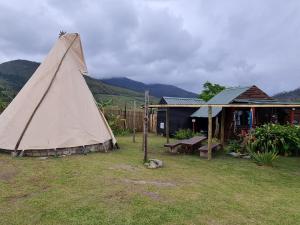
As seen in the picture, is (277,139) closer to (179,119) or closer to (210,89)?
(179,119)

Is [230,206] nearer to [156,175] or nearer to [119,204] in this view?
[119,204]

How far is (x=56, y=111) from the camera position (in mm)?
12414

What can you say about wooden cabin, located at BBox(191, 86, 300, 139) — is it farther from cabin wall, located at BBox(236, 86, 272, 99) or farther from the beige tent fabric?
the beige tent fabric

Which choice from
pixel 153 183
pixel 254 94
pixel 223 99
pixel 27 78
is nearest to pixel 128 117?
pixel 223 99

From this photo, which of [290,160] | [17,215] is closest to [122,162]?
[17,215]

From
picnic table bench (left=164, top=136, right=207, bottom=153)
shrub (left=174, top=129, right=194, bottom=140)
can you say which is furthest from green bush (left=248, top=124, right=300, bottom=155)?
shrub (left=174, top=129, right=194, bottom=140)

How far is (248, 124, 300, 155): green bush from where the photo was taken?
43.8 ft

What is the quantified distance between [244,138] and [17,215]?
10.5 m

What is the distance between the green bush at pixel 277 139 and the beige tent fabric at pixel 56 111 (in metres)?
6.03

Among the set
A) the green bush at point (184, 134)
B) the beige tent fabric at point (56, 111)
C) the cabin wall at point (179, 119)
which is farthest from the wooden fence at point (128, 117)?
the beige tent fabric at point (56, 111)

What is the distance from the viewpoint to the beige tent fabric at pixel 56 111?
38.7ft

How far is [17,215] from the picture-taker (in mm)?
5730

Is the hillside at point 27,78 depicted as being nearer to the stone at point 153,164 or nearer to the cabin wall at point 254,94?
the cabin wall at point 254,94

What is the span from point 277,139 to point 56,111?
9023 mm
